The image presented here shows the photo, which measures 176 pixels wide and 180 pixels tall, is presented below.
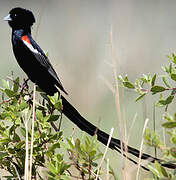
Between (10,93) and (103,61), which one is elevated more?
(103,61)

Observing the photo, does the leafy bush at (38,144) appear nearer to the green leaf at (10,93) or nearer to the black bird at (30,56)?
the green leaf at (10,93)

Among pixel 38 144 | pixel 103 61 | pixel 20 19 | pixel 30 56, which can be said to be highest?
pixel 103 61

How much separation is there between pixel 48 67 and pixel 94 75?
2.49 m

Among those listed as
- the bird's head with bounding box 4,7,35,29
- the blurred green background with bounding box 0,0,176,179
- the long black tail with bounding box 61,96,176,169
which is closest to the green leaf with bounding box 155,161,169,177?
the long black tail with bounding box 61,96,176,169

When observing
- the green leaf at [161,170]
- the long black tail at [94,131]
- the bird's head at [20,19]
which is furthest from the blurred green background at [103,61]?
the green leaf at [161,170]

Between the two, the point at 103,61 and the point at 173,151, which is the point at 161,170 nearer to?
the point at 173,151

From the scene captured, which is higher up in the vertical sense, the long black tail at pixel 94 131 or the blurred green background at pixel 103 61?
the blurred green background at pixel 103 61

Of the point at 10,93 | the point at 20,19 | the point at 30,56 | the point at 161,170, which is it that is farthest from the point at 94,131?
the point at 20,19

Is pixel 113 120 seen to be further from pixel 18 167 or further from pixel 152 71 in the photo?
pixel 18 167

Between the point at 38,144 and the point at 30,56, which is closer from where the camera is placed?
the point at 38,144

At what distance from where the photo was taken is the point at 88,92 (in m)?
4.86

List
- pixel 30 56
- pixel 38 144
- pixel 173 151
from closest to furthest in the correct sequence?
pixel 173 151 → pixel 38 144 → pixel 30 56

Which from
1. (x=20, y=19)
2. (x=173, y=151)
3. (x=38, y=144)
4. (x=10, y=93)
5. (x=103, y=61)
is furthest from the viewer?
(x=103, y=61)

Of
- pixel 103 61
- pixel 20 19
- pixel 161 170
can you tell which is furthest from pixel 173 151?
pixel 103 61
